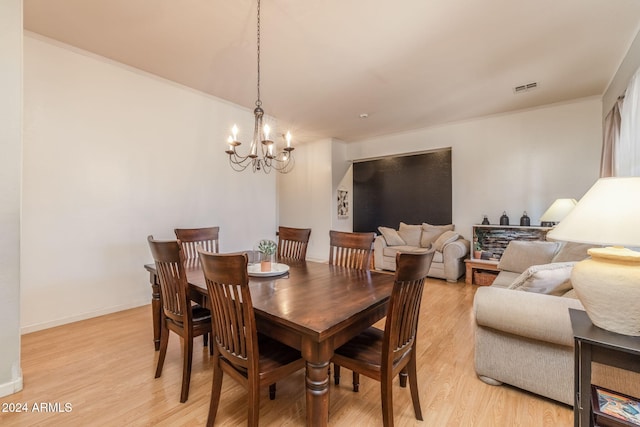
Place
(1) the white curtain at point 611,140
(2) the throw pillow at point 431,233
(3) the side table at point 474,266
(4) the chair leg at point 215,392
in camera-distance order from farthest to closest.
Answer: (2) the throw pillow at point 431,233 < (3) the side table at point 474,266 < (1) the white curtain at point 611,140 < (4) the chair leg at point 215,392

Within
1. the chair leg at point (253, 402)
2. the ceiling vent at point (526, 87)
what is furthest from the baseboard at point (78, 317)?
the ceiling vent at point (526, 87)

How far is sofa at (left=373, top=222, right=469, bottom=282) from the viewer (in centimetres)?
449

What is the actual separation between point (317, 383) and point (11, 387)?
2081 mm

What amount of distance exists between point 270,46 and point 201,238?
6.70ft

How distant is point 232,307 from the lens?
1.32 metres

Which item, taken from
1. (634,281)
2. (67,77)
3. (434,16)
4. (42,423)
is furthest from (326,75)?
(42,423)

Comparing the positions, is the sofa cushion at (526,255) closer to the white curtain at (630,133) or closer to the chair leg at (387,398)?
the white curtain at (630,133)

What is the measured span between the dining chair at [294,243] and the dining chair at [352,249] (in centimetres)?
32

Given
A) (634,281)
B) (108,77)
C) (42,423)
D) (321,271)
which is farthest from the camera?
(108,77)

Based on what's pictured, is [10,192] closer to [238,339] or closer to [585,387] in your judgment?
[238,339]

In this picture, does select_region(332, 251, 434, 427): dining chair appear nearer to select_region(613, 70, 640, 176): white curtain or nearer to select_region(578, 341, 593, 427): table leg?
select_region(578, 341, 593, 427): table leg

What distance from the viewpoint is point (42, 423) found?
155 centimetres

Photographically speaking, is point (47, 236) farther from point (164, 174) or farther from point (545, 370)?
point (545, 370)

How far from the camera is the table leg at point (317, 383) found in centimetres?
120
